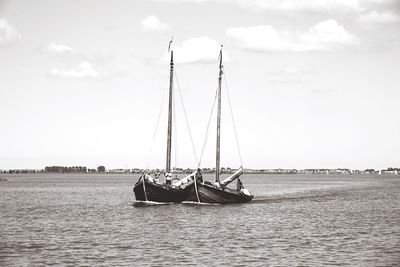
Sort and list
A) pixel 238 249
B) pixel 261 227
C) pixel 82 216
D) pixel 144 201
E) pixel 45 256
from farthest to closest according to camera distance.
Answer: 1. pixel 144 201
2. pixel 82 216
3. pixel 261 227
4. pixel 238 249
5. pixel 45 256

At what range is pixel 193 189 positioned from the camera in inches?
2655

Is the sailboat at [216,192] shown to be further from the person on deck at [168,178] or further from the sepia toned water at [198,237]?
the sepia toned water at [198,237]

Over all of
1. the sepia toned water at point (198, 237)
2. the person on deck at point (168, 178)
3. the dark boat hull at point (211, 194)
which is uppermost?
the person on deck at point (168, 178)

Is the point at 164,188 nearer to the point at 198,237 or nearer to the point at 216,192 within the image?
the point at 216,192

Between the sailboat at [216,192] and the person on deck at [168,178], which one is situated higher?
the person on deck at [168,178]

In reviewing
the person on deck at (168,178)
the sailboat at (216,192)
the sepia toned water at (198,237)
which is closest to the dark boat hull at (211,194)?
the sailboat at (216,192)

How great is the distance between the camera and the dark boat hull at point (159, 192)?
66812 mm

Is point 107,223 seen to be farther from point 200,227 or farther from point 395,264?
point 395,264

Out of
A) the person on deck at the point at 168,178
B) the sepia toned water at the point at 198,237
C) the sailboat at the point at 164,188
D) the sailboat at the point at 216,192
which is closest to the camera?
the sepia toned water at the point at 198,237

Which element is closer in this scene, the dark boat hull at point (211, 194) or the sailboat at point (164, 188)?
the sailboat at point (164, 188)

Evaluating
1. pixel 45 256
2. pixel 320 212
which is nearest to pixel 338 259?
pixel 45 256

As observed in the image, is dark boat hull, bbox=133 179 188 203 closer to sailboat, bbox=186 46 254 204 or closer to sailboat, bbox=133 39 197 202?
sailboat, bbox=133 39 197 202

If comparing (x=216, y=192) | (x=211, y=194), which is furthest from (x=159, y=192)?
(x=216, y=192)

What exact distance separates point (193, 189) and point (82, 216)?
1229cm
